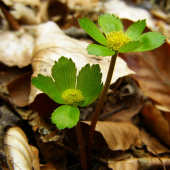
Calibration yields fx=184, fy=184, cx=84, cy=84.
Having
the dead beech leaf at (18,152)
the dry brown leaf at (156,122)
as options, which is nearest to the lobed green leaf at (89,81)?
the dead beech leaf at (18,152)

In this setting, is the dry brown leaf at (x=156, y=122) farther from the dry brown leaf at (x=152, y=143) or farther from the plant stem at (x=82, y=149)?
the plant stem at (x=82, y=149)

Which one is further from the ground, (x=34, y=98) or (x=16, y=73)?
(x=34, y=98)

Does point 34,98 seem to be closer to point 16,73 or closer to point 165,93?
point 16,73

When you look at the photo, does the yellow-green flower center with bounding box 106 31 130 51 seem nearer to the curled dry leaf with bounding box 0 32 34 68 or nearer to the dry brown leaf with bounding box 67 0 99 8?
the curled dry leaf with bounding box 0 32 34 68

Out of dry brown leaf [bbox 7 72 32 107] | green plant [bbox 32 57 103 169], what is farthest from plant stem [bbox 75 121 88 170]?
dry brown leaf [bbox 7 72 32 107]

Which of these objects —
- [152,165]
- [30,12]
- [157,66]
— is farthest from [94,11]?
[152,165]

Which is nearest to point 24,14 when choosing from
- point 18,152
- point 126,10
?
point 126,10

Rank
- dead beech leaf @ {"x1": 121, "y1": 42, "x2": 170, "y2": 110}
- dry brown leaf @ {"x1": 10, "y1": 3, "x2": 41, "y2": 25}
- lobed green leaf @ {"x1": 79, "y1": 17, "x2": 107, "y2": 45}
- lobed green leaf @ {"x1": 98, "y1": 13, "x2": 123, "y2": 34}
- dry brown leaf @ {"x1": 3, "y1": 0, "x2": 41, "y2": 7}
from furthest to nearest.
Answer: dry brown leaf @ {"x1": 10, "y1": 3, "x2": 41, "y2": 25}, dry brown leaf @ {"x1": 3, "y1": 0, "x2": 41, "y2": 7}, dead beech leaf @ {"x1": 121, "y1": 42, "x2": 170, "y2": 110}, lobed green leaf @ {"x1": 98, "y1": 13, "x2": 123, "y2": 34}, lobed green leaf @ {"x1": 79, "y1": 17, "x2": 107, "y2": 45}
